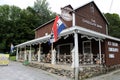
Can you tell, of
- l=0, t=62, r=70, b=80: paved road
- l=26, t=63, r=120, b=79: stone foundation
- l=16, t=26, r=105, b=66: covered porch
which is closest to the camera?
l=0, t=62, r=70, b=80: paved road

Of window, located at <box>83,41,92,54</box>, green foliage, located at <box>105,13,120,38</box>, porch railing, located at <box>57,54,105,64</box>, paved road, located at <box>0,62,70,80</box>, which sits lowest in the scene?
paved road, located at <box>0,62,70,80</box>

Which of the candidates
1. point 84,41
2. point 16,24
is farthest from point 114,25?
point 84,41

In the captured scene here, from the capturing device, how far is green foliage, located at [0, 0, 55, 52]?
1601 inches

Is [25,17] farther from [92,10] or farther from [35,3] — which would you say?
[92,10]

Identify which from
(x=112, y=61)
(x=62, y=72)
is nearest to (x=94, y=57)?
(x=112, y=61)

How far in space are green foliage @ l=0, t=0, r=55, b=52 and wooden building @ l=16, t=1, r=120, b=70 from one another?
71.7 ft

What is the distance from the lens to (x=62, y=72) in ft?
37.8

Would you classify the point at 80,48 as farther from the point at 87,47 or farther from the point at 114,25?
the point at 114,25

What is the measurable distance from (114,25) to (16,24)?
2596 cm

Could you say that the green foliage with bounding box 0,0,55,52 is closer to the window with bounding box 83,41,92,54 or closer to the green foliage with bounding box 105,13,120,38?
the green foliage with bounding box 105,13,120,38

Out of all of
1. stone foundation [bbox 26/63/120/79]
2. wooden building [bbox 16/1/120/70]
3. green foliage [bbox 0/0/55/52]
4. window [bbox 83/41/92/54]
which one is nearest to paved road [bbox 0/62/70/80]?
stone foundation [bbox 26/63/120/79]

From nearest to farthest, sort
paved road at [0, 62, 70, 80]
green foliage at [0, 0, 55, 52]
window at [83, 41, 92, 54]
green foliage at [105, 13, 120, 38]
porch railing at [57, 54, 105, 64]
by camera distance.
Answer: paved road at [0, 62, 70, 80], porch railing at [57, 54, 105, 64], window at [83, 41, 92, 54], green foliage at [105, 13, 120, 38], green foliage at [0, 0, 55, 52]

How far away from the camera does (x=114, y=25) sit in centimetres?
4106

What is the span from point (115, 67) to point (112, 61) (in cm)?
89
